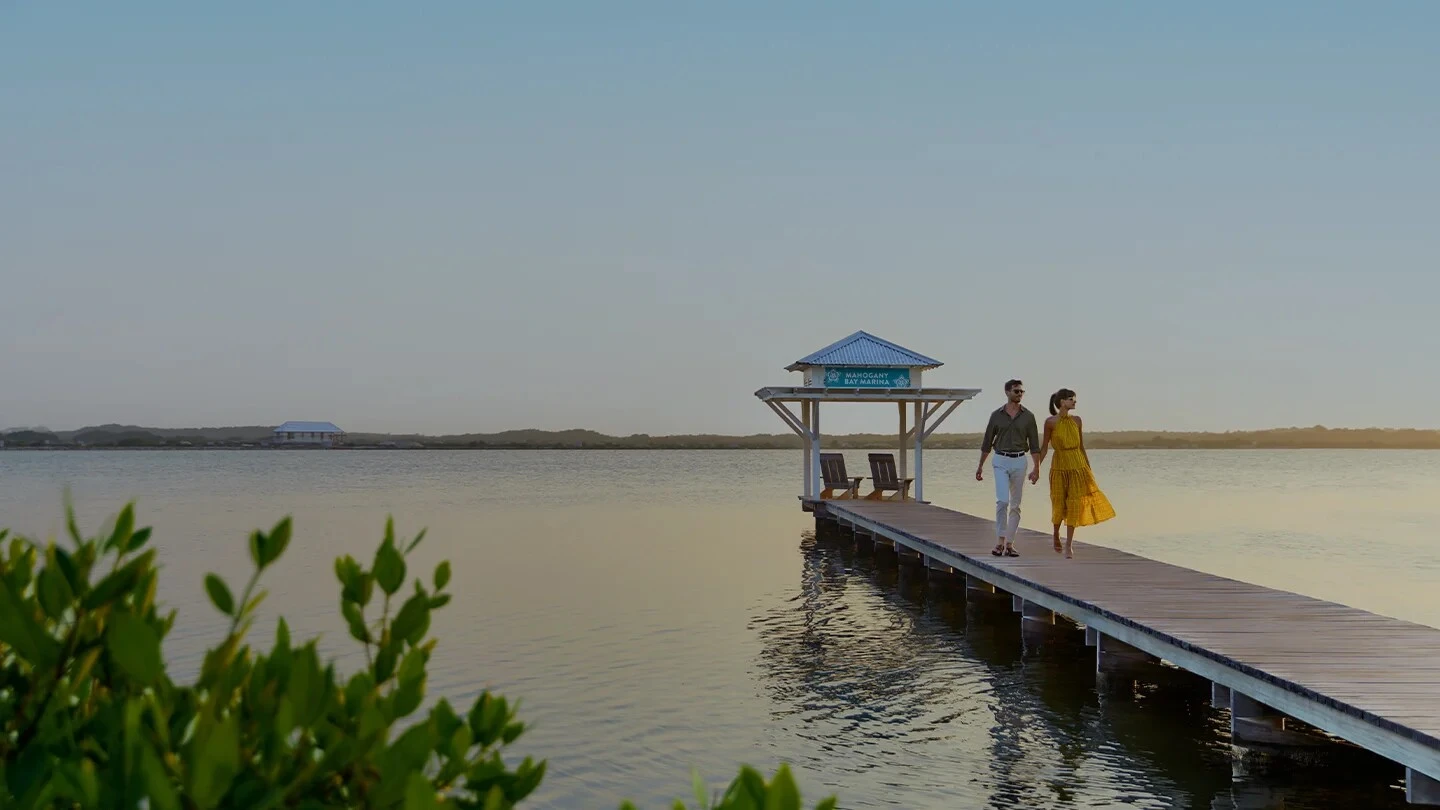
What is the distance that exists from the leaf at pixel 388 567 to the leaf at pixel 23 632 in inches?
14.2

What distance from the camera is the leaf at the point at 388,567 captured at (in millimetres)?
1500

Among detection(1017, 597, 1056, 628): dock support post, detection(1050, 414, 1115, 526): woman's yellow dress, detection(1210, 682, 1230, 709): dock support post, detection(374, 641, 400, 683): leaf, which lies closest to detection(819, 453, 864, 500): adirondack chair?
detection(1017, 597, 1056, 628): dock support post

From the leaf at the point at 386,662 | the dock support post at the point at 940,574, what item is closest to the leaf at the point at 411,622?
the leaf at the point at 386,662

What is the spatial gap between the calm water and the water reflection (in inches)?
1.0

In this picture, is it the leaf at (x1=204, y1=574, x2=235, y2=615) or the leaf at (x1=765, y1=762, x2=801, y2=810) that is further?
the leaf at (x1=204, y1=574, x2=235, y2=615)

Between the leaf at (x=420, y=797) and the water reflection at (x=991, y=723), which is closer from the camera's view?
the leaf at (x=420, y=797)

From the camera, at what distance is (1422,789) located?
552 centimetres

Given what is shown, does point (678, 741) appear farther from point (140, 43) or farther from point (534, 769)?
point (140, 43)

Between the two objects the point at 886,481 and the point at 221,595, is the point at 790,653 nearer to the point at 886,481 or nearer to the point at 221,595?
the point at 221,595

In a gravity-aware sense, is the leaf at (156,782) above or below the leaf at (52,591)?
below

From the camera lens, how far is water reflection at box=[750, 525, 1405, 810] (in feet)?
23.5

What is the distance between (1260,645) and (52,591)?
7.49m

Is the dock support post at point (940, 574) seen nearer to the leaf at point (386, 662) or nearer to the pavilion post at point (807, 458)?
the pavilion post at point (807, 458)

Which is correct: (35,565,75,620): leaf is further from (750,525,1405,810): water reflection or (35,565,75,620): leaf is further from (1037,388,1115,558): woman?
(1037,388,1115,558): woman
